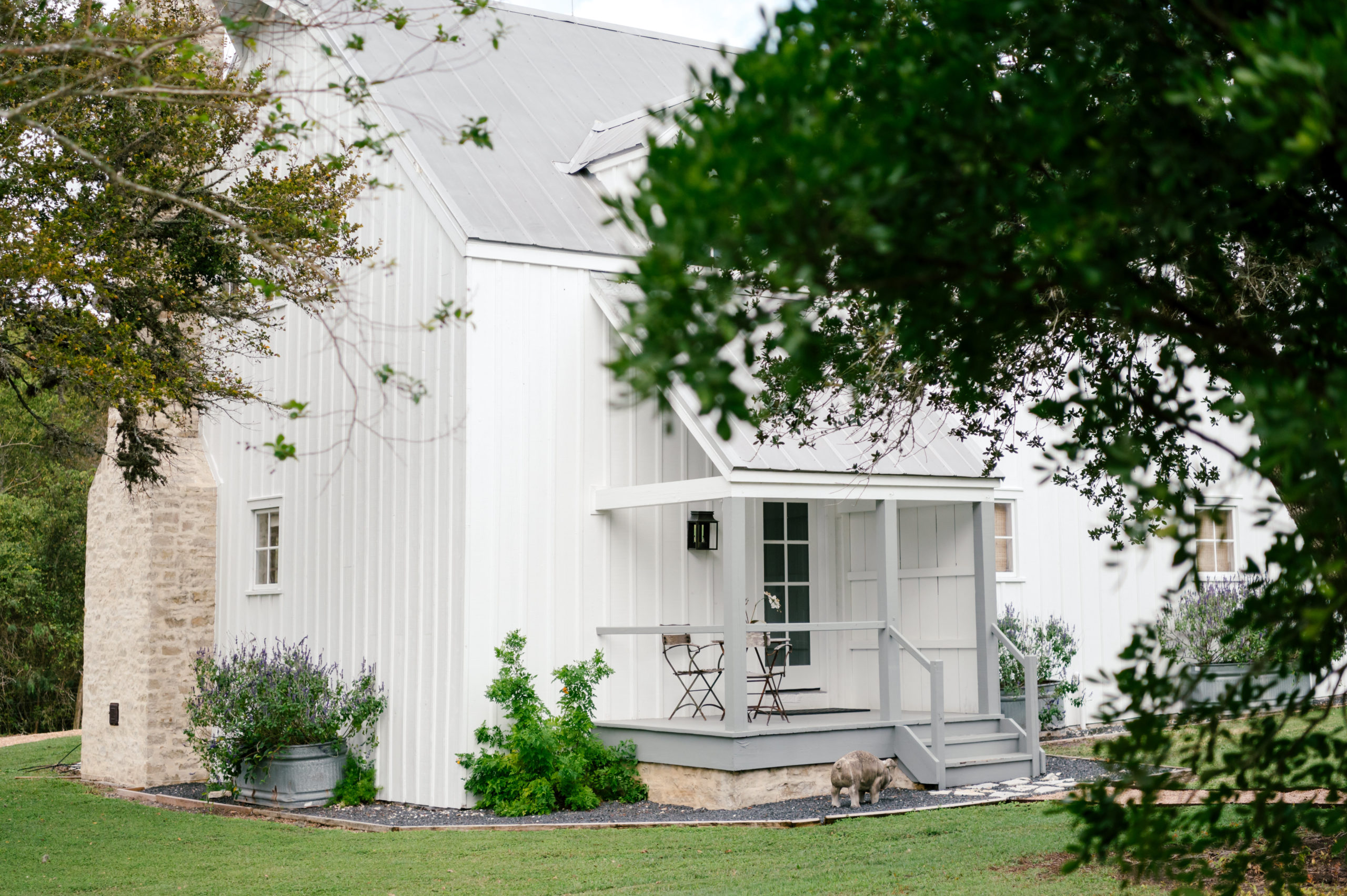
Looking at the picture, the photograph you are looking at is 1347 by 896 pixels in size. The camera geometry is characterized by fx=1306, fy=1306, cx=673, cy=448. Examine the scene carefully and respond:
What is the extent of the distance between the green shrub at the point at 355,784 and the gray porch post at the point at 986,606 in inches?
227

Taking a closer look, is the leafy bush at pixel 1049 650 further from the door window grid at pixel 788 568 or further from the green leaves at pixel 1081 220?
the green leaves at pixel 1081 220

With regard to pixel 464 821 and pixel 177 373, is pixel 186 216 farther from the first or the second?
pixel 464 821

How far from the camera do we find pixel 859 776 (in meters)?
10.4

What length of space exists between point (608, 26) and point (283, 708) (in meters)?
9.71

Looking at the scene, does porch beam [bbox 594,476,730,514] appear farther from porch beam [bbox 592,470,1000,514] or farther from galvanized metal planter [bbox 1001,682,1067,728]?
galvanized metal planter [bbox 1001,682,1067,728]

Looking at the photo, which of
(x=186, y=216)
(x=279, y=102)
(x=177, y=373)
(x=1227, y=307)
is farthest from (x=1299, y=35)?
(x=186, y=216)

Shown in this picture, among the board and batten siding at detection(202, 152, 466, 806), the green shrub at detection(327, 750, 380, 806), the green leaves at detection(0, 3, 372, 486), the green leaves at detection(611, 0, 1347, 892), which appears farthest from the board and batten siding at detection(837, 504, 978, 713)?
the green leaves at detection(611, 0, 1347, 892)

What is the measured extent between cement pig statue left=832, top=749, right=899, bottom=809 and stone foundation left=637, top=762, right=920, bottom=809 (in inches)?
5.9

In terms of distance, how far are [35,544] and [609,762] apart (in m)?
18.7

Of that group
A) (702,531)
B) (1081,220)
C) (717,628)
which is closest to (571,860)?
(717,628)

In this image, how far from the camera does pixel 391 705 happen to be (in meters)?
12.2

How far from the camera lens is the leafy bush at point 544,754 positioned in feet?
36.0

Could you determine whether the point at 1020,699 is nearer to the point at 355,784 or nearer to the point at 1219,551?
the point at 1219,551

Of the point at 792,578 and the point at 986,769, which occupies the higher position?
the point at 792,578
